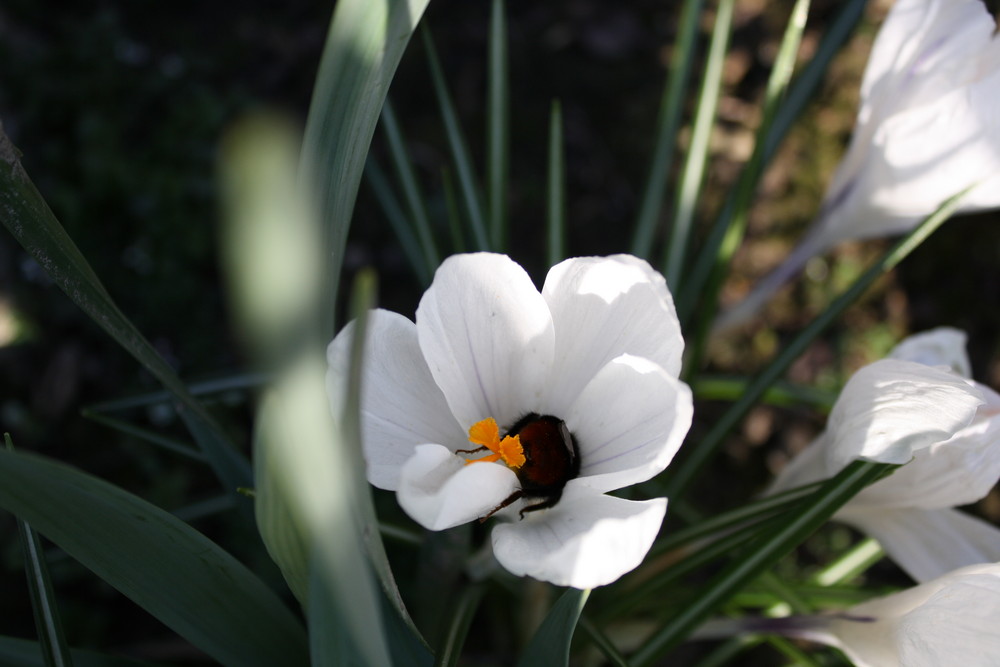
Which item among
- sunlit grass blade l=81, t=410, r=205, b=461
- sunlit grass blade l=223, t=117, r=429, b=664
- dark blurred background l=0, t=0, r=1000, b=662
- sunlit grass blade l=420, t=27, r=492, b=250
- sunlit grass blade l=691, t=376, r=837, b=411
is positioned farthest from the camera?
dark blurred background l=0, t=0, r=1000, b=662

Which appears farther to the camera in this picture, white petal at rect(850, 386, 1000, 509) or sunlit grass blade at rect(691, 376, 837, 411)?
sunlit grass blade at rect(691, 376, 837, 411)

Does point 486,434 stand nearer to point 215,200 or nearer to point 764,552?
point 764,552

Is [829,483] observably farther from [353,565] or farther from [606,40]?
[606,40]

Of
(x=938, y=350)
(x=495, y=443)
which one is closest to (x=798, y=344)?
(x=938, y=350)

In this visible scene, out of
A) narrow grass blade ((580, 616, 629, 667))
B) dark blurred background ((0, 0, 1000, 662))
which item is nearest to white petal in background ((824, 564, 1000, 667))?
narrow grass blade ((580, 616, 629, 667))

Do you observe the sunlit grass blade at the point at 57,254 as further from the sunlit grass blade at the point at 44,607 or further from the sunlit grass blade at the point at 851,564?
the sunlit grass blade at the point at 851,564

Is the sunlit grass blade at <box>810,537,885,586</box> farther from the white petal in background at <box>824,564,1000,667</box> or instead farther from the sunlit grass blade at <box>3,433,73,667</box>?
the sunlit grass blade at <box>3,433,73,667</box>
